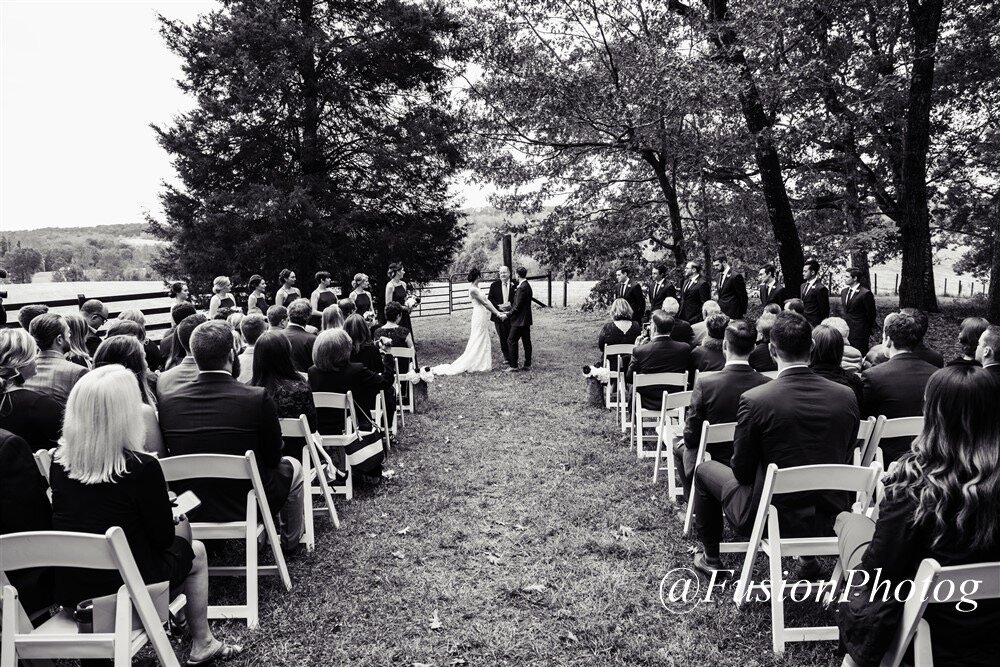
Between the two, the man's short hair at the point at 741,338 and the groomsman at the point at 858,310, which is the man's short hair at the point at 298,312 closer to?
the man's short hair at the point at 741,338

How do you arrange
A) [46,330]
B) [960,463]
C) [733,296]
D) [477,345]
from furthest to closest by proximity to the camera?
1. [477,345]
2. [733,296]
3. [46,330]
4. [960,463]

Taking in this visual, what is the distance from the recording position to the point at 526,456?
7.34 metres

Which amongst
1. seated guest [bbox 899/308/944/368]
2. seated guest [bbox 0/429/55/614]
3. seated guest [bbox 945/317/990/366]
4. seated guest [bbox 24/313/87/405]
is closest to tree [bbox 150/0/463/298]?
seated guest [bbox 24/313/87/405]

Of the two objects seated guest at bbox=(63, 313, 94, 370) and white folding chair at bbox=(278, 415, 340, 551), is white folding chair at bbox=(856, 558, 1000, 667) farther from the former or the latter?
seated guest at bbox=(63, 313, 94, 370)

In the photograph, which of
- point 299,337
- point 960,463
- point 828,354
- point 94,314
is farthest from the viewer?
point 94,314

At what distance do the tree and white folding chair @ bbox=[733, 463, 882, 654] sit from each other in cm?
1174

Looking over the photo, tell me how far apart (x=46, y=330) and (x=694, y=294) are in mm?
10037

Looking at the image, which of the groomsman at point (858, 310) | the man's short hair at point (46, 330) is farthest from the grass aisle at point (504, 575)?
the groomsman at point (858, 310)

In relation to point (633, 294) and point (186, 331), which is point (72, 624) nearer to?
point (186, 331)

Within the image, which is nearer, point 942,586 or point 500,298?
point 942,586

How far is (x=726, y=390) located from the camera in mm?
4625

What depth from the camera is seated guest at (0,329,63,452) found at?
4020mm

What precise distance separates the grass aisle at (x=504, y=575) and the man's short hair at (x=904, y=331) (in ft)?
6.96

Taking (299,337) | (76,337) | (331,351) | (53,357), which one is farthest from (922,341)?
(76,337)
